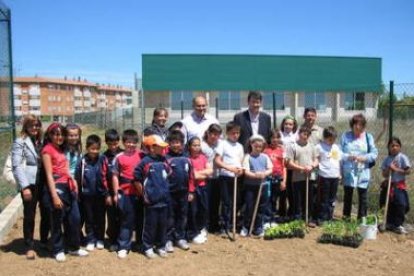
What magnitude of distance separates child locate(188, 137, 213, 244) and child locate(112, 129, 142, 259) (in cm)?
74

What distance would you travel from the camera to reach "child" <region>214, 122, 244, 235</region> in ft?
20.0

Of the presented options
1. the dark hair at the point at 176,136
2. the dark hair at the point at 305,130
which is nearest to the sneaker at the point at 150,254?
the dark hair at the point at 176,136

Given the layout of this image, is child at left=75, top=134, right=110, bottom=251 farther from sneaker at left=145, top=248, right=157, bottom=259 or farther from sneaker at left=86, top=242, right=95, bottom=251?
sneaker at left=145, top=248, right=157, bottom=259

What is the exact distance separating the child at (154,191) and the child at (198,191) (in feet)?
1.64

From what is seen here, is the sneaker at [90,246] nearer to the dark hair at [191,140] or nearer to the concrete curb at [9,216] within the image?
the concrete curb at [9,216]

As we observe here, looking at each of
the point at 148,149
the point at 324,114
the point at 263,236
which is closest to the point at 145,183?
the point at 148,149

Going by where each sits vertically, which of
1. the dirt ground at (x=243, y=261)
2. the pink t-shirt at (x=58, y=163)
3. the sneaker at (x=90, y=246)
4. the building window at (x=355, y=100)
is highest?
the building window at (x=355, y=100)

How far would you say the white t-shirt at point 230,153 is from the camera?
20.0ft

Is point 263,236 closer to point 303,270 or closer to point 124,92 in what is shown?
point 303,270

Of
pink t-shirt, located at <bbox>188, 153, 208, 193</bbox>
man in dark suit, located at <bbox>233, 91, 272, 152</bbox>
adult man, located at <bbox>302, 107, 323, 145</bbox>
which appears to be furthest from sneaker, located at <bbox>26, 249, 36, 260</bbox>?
adult man, located at <bbox>302, 107, 323, 145</bbox>

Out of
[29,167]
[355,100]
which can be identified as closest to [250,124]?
[29,167]

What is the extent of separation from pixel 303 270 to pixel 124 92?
479ft

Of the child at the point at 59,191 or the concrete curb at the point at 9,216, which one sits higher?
the child at the point at 59,191

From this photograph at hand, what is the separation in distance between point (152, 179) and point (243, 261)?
1402 mm
